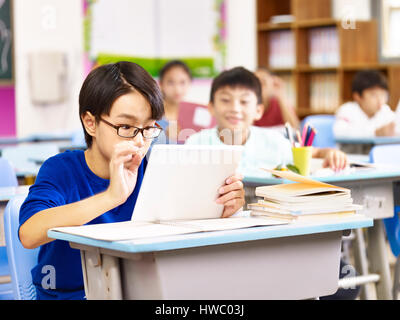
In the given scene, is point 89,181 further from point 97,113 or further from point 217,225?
point 217,225

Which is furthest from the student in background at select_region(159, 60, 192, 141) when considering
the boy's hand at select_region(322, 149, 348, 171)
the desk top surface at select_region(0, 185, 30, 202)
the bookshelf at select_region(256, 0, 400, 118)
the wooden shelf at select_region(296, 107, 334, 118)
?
the desk top surface at select_region(0, 185, 30, 202)

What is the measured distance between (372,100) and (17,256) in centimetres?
408

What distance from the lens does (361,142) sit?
16.5 feet

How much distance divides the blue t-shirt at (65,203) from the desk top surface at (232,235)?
0.73 ft

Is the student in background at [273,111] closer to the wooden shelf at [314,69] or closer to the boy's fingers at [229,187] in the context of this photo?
the wooden shelf at [314,69]

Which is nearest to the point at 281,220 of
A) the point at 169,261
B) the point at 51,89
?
the point at 169,261

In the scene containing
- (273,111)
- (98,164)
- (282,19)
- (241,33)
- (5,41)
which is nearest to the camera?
(98,164)

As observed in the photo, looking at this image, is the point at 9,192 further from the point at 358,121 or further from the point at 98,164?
the point at 358,121

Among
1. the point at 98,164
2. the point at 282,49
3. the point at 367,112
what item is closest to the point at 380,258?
the point at 98,164

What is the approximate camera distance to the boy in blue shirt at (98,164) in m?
1.68

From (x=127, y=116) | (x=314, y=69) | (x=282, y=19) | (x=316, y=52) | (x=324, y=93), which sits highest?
(x=282, y=19)

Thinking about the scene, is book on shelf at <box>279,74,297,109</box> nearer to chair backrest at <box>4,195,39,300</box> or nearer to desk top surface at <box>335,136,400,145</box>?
desk top surface at <box>335,136,400,145</box>

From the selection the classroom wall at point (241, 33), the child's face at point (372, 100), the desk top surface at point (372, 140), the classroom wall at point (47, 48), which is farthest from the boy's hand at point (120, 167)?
the classroom wall at point (241, 33)

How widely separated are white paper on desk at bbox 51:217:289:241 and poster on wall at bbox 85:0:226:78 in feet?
16.6
